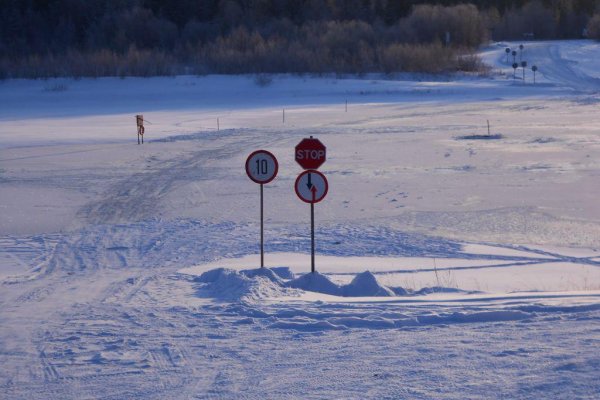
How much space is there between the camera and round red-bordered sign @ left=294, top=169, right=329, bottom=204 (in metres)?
11.6

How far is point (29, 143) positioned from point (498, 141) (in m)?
15.1

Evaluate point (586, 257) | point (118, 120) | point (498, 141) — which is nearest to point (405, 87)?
point (118, 120)

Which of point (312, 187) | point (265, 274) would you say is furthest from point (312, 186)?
point (265, 274)

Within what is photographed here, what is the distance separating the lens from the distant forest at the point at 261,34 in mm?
62844

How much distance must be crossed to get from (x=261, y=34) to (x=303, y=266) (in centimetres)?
7320

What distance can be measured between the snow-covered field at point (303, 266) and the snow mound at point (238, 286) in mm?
36

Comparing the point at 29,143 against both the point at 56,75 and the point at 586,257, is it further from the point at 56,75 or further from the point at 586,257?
the point at 56,75

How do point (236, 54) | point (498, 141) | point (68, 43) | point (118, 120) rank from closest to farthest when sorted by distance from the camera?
point (498, 141) → point (118, 120) → point (236, 54) → point (68, 43)

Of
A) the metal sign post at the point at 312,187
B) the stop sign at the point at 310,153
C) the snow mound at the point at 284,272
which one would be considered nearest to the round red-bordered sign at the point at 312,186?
the metal sign post at the point at 312,187

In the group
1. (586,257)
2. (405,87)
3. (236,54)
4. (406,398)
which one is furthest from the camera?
(236,54)

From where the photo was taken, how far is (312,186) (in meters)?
11.7

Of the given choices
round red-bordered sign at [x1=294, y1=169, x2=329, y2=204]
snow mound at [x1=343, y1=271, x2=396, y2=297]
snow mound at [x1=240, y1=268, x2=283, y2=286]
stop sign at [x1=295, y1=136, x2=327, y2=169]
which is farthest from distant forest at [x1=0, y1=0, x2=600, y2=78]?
snow mound at [x1=343, y1=271, x2=396, y2=297]

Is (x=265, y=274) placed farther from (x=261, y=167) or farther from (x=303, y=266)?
(x=303, y=266)

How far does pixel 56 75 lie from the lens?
60.0 m
